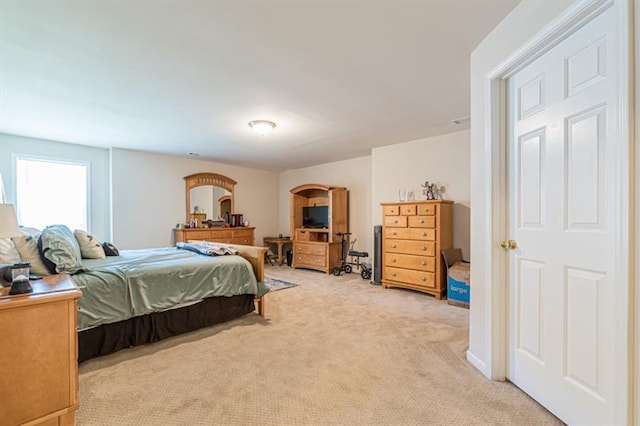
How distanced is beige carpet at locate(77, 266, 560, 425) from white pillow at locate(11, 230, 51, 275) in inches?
31.9

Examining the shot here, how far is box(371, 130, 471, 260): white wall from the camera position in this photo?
4.37 meters

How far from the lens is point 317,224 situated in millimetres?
6629

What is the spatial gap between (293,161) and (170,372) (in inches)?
195

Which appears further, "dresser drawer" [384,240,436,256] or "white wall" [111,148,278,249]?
"white wall" [111,148,278,249]

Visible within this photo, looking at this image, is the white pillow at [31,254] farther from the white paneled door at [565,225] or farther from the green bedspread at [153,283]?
the white paneled door at [565,225]

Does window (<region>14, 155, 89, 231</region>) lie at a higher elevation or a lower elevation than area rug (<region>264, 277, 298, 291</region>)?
higher

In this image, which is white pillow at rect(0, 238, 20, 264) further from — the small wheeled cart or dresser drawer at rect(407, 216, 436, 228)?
the small wheeled cart

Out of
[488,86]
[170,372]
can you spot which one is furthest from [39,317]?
[488,86]

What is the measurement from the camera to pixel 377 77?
2633mm

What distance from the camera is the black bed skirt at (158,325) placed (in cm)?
231

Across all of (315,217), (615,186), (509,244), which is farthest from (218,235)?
(615,186)

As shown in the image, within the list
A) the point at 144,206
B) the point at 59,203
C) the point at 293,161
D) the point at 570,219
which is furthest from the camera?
the point at 293,161

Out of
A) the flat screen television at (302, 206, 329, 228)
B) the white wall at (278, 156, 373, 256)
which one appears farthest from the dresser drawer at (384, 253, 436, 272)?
the flat screen television at (302, 206, 329, 228)

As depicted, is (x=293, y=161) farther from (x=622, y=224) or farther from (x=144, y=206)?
(x=622, y=224)
